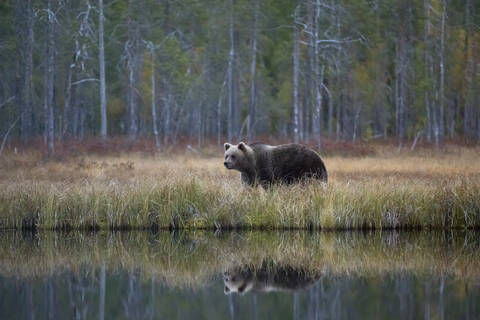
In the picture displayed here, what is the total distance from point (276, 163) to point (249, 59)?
92.4 ft

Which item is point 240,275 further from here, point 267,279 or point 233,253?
point 233,253

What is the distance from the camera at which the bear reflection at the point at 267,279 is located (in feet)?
28.7

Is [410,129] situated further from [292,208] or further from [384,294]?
[384,294]

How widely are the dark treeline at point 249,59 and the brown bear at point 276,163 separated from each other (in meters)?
12.3

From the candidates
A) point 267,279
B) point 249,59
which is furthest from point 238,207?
point 249,59

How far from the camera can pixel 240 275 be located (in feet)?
31.0

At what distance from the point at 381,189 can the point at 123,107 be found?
38.2m

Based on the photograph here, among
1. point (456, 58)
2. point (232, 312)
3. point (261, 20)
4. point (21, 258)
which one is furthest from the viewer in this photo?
point (456, 58)

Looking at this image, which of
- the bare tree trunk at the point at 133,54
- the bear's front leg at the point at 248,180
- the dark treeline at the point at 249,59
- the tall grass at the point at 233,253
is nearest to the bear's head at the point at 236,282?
the tall grass at the point at 233,253

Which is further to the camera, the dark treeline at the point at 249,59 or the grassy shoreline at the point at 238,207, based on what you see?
the dark treeline at the point at 249,59

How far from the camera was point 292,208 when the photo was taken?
1227cm

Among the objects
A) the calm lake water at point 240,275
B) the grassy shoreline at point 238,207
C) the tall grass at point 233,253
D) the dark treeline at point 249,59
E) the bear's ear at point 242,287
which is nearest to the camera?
the calm lake water at point 240,275

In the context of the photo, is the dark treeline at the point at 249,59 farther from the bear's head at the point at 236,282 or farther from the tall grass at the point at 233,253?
the bear's head at the point at 236,282

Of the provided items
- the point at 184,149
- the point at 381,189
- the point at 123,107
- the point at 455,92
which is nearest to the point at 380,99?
the point at 455,92
